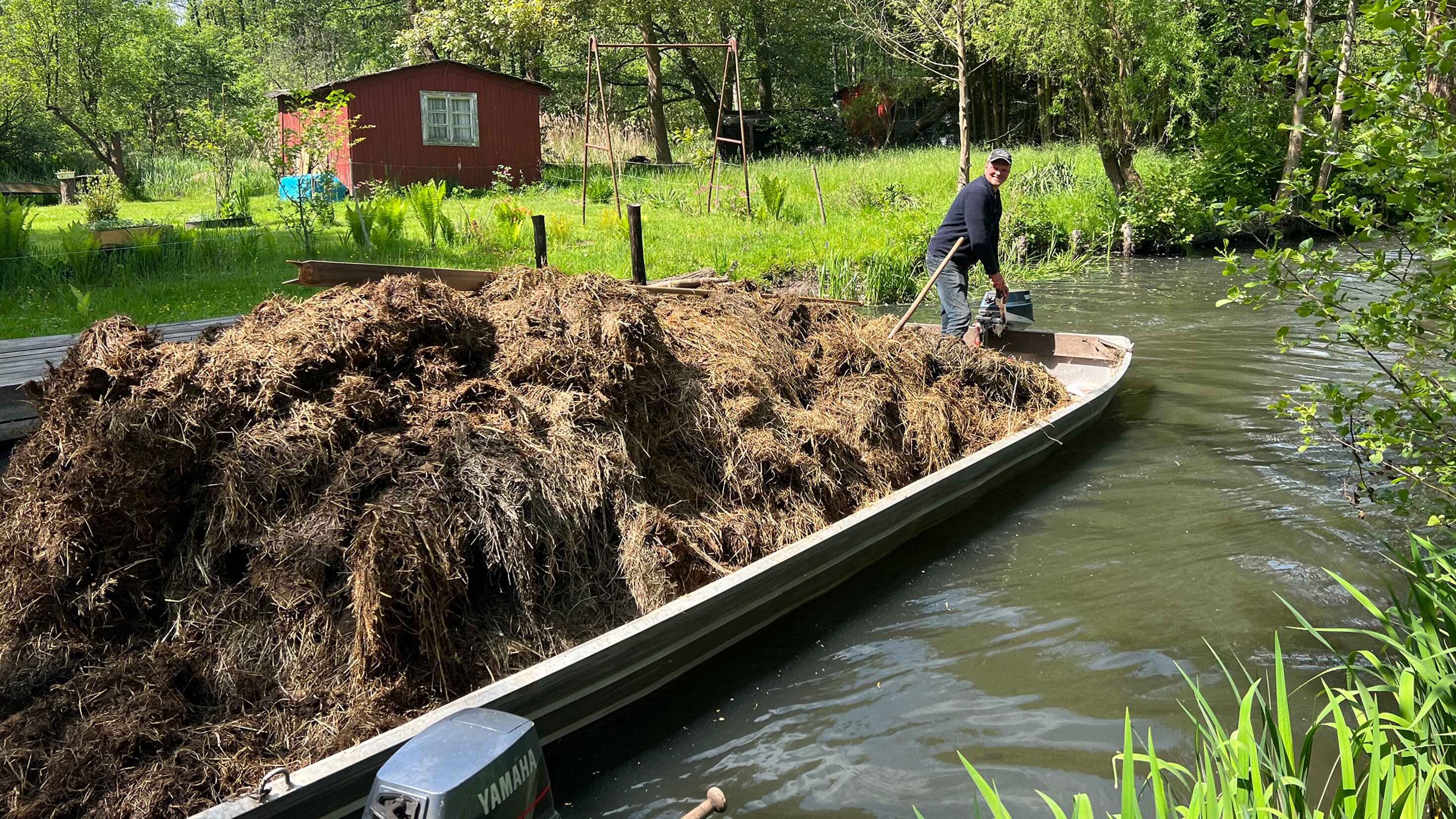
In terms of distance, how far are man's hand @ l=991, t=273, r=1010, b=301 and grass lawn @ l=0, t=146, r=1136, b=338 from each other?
446 cm

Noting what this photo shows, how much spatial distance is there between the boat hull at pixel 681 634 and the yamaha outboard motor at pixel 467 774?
658 mm

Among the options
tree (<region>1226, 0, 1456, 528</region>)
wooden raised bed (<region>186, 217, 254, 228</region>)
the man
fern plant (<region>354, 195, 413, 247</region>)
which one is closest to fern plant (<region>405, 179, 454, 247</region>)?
fern plant (<region>354, 195, 413, 247</region>)

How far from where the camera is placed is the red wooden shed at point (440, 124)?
2256 centimetres

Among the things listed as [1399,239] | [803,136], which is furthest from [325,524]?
[803,136]

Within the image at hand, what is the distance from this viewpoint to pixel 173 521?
4.29 m

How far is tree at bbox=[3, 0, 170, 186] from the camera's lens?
2939 centimetres

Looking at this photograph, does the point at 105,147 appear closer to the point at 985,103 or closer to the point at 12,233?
the point at 12,233

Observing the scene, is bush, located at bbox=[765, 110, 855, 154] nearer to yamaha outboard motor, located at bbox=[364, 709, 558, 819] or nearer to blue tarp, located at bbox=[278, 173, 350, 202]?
blue tarp, located at bbox=[278, 173, 350, 202]

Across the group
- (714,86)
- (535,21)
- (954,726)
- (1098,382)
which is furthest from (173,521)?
(714,86)

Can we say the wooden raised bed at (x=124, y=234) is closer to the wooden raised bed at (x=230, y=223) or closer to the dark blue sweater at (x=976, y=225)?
the wooden raised bed at (x=230, y=223)

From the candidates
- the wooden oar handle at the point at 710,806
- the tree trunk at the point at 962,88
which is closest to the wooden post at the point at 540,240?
the wooden oar handle at the point at 710,806

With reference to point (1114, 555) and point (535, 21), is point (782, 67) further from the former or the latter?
point (1114, 555)

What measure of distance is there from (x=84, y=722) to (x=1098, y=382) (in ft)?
25.8

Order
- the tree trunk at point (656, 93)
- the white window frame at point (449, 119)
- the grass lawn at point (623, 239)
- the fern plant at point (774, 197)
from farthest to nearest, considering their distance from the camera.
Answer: the tree trunk at point (656, 93)
the white window frame at point (449, 119)
the fern plant at point (774, 197)
the grass lawn at point (623, 239)
